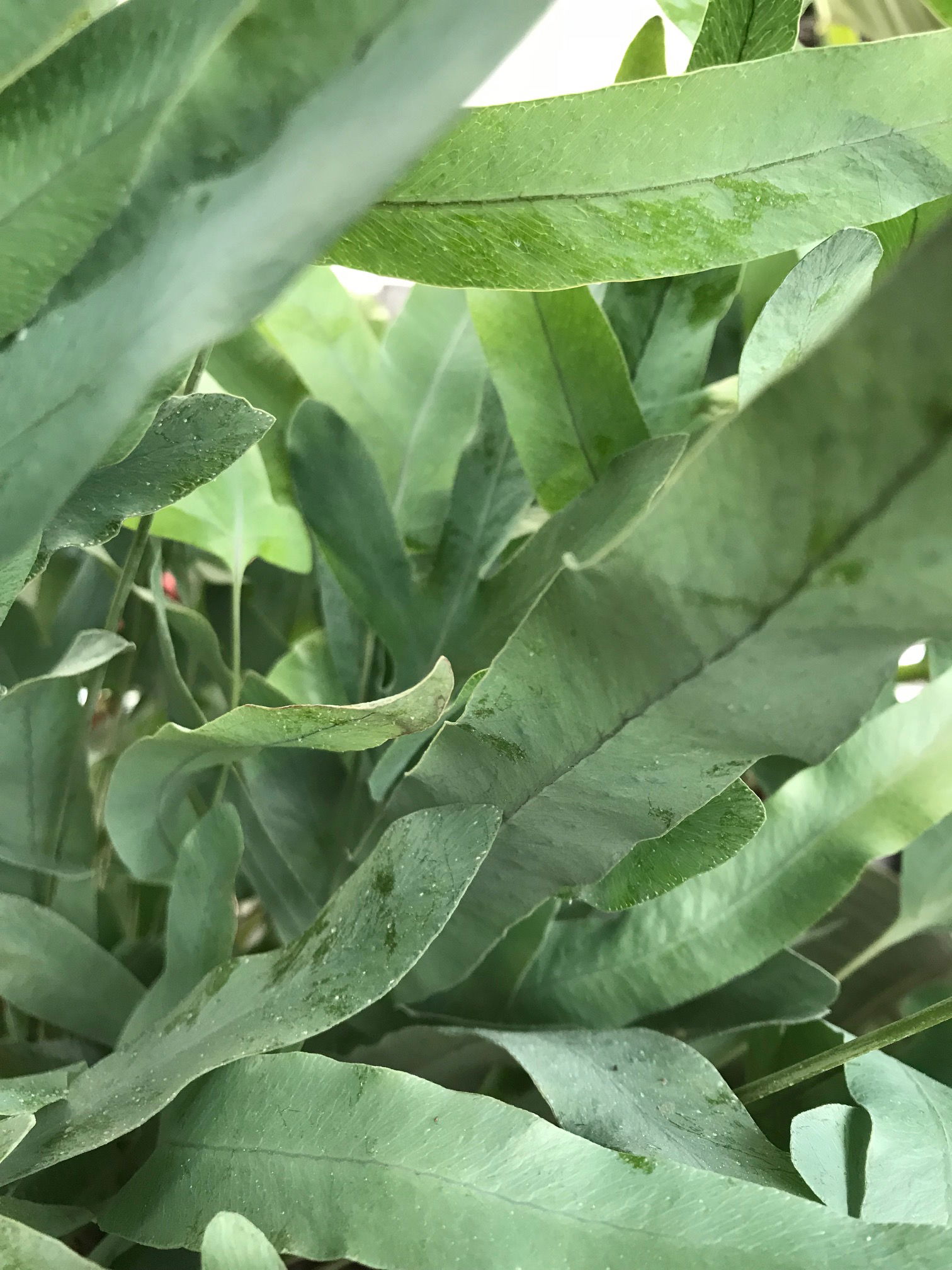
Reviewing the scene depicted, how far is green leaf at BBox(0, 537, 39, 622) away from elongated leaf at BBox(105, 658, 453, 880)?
0.12 feet

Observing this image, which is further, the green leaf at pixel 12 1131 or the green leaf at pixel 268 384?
the green leaf at pixel 268 384

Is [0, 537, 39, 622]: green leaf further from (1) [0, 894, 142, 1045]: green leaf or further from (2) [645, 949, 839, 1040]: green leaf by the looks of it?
(2) [645, 949, 839, 1040]: green leaf

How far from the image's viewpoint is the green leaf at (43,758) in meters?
0.20

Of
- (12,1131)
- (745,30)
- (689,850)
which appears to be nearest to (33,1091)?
(12,1131)

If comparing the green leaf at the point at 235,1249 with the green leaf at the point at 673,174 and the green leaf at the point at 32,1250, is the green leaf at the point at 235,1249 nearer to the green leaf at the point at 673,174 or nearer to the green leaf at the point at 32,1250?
the green leaf at the point at 32,1250

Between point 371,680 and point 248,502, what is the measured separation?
7 centimetres

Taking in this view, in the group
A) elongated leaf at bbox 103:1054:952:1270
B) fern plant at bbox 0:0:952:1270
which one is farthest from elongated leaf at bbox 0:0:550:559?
elongated leaf at bbox 103:1054:952:1270

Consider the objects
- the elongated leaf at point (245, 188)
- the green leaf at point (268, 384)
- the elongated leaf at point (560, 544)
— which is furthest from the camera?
the green leaf at point (268, 384)

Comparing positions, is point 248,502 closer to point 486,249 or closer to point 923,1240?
point 486,249

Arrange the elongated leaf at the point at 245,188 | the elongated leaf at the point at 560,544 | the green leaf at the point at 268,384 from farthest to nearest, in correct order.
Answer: the green leaf at the point at 268,384
the elongated leaf at the point at 560,544
the elongated leaf at the point at 245,188

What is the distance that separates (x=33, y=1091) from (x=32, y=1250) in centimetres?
3

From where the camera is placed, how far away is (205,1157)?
17cm

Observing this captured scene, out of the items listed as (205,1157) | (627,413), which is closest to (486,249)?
(627,413)

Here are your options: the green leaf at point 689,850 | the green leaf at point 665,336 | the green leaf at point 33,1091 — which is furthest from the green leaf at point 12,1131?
the green leaf at point 665,336
